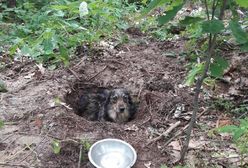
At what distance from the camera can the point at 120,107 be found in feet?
18.8

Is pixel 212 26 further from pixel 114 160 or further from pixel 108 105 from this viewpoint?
pixel 108 105

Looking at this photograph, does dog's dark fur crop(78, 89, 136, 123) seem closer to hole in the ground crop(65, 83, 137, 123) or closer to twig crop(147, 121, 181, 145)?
hole in the ground crop(65, 83, 137, 123)

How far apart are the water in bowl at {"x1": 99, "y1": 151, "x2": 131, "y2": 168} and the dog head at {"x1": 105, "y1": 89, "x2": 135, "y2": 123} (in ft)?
4.45

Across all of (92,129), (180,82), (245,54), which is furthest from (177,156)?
(245,54)

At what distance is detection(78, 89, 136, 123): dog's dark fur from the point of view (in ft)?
18.9

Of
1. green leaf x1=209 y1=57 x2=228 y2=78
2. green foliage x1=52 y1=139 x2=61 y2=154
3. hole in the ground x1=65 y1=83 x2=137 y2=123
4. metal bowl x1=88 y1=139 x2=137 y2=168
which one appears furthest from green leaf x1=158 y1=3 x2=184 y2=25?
hole in the ground x1=65 y1=83 x2=137 y2=123

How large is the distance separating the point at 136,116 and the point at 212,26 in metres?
2.63

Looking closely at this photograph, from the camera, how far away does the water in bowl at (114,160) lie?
14.0 ft

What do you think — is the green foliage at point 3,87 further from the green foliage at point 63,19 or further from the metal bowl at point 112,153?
the metal bowl at point 112,153

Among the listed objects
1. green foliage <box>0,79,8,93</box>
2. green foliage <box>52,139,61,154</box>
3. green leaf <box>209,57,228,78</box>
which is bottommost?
green foliage <box>0,79,8,93</box>

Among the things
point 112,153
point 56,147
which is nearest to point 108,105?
point 112,153

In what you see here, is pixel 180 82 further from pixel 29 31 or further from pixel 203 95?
pixel 29 31

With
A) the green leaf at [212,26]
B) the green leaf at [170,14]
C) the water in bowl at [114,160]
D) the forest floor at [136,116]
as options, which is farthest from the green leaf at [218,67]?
the water in bowl at [114,160]

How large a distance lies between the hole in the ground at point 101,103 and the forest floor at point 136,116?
4.9 inches
